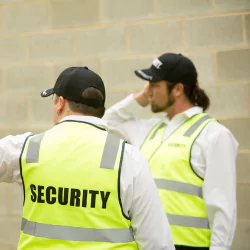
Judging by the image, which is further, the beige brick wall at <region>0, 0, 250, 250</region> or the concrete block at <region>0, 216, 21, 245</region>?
the concrete block at <region>0, 216, 21, 245</region>

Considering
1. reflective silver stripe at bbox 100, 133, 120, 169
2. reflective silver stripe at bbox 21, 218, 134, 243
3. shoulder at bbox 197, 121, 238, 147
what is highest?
reflective silver stripe at bbox 100, 133, 120, 169

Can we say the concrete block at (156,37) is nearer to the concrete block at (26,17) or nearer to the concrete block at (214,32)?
the concrete block at (214,32)

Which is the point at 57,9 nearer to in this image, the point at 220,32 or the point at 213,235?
the point at 220,32

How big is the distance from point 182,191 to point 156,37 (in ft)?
4.12

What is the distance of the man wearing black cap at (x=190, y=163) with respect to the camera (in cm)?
193

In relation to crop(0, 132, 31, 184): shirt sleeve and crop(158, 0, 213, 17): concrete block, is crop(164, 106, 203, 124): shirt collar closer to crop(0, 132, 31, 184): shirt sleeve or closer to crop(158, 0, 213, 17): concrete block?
crop(158, 0, 213, 17): concrete block

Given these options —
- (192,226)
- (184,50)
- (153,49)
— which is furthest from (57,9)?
(192,226)

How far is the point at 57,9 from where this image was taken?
317 centimetres

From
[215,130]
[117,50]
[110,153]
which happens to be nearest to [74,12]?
[117,50]

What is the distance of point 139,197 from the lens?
1.33 m

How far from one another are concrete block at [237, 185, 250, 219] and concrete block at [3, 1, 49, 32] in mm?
1690

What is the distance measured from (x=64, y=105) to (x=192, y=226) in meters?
0.86

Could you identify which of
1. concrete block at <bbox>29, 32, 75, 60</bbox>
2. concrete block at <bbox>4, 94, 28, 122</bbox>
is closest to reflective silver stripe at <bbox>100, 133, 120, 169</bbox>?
concrete block at <bbox>29, 32, 75, 60</bbox>

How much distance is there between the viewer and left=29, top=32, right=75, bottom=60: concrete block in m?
3.14
